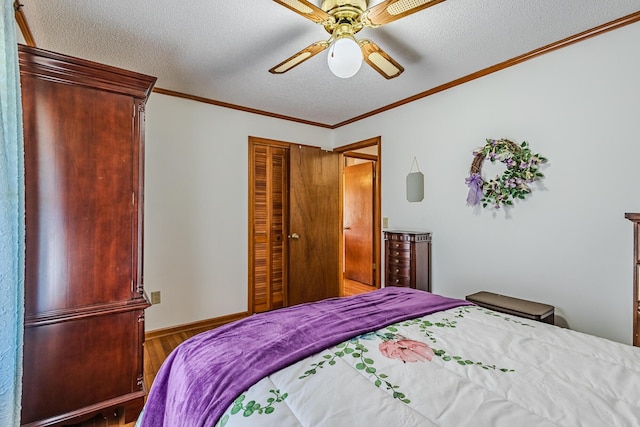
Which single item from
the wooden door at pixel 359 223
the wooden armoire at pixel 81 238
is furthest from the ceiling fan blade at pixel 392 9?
the wooden door at pixel 359 223

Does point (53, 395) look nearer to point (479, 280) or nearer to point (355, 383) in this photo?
point (355, 383)

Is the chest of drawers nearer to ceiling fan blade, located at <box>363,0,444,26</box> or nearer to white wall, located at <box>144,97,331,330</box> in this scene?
white wall, located at <box>144,97,331,330</box>

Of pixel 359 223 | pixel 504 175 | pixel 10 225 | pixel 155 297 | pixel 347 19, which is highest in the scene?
pixel 347 19

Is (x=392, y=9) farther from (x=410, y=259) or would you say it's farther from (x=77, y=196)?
(x=410, y=259)

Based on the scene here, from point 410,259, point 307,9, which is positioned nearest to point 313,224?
point 410,259

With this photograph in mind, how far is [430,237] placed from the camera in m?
3.03

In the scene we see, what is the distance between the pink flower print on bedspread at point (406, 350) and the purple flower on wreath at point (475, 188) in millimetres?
1840

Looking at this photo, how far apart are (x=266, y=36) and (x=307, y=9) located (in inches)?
25.5

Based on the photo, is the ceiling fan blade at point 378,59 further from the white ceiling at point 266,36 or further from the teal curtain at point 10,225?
the teal curtain at point 10,225

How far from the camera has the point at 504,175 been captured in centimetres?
246

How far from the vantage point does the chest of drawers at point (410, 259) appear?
2.89m

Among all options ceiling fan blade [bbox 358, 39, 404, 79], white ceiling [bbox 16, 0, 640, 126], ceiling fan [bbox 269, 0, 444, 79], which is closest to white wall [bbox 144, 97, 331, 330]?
white ceiling [bbox 16, 0, 640, 126]

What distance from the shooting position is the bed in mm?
800

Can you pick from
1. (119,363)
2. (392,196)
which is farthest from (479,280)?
(119,363)
